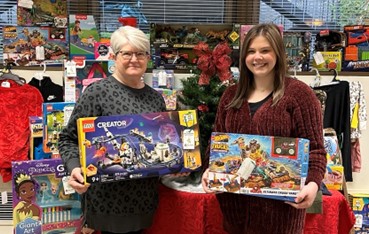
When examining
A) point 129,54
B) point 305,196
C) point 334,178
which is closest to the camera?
point 305,196

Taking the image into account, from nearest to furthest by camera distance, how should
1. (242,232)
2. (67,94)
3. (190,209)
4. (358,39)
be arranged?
(242,232) → (190,209) → (67,94) → (358,39)

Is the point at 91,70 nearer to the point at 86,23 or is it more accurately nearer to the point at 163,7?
the point at 86,23

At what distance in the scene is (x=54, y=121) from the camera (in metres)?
2.28

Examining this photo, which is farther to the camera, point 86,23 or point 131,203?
point 86,23

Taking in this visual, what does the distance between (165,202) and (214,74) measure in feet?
2.45

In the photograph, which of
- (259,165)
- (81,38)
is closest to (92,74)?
(81,38)

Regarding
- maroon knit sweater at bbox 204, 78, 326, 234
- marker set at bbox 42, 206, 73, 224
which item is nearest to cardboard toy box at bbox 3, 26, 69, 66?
marker set at bbox 42, 206, 73, 224

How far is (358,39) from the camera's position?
2848 mm

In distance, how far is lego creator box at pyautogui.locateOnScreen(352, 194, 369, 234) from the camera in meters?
2.85

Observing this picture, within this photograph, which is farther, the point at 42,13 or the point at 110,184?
the point at 42,13

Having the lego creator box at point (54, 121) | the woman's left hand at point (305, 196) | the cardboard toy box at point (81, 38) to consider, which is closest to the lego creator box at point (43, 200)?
the lego creator box at point (54, 121)

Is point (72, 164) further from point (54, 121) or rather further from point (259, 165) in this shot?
point (54, 121)

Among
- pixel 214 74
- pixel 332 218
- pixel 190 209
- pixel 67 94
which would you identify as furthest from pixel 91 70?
pixel 332 218

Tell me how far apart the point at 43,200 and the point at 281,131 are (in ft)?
4.84
